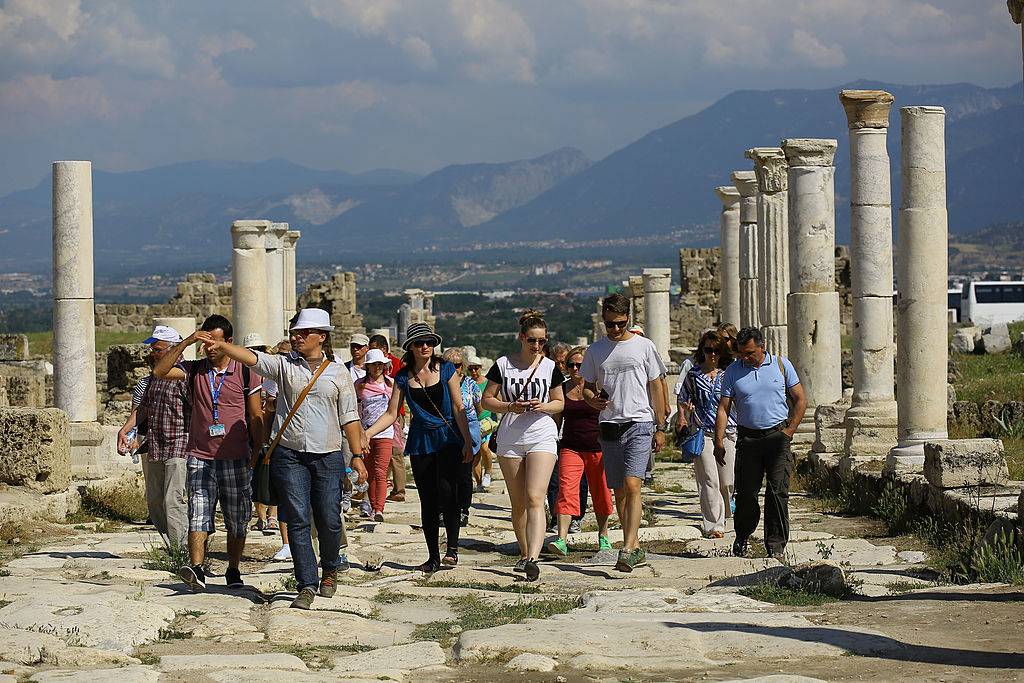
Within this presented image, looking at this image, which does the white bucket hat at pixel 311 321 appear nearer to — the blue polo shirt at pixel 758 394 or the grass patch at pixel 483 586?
the grass patch at pixel 483 586

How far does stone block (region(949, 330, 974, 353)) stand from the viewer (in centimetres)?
2920

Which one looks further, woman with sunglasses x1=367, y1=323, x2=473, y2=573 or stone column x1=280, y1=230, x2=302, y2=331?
stone column x1=280, y1=230, x2=302, y2=331

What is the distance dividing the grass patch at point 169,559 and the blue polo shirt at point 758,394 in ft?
12.8

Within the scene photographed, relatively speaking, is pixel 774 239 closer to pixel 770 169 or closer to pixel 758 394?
pixel 770 169

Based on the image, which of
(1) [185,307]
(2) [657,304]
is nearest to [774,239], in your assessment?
(2) [657,304]

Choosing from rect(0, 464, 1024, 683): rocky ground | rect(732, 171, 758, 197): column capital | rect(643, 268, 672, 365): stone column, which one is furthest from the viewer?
rect(643, 268, 672, 365): stone column

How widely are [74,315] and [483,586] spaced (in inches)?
317

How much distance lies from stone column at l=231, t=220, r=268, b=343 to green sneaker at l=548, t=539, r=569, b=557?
42.9ft

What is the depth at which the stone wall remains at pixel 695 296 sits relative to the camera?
4256 centimetres

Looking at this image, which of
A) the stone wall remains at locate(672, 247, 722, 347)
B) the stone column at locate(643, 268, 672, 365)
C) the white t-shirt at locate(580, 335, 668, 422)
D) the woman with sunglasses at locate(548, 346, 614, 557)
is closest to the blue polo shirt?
the white t-shirt at locate(580, 335, 668, 422)

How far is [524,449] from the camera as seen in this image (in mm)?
10305

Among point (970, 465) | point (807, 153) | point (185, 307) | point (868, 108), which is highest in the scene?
point (868, 108)

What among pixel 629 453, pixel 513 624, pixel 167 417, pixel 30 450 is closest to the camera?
pixel 513 624

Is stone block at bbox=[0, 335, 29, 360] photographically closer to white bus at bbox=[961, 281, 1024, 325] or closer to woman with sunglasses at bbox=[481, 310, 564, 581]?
woman with sunglasses at bbox=[481, 310, 564, 581]
